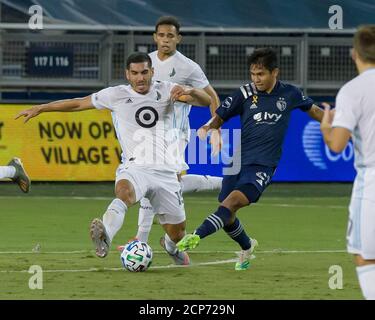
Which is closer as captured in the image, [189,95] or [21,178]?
[189,95]

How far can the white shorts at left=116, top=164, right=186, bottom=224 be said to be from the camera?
12.2 meters

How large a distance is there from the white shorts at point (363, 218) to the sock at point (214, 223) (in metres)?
3.50

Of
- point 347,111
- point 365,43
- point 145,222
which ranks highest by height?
point 365,43

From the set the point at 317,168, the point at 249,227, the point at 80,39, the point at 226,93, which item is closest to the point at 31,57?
the point at 80,39

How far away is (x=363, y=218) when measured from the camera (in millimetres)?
8102

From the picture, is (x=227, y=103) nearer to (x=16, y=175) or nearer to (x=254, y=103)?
(x=254, y=103)

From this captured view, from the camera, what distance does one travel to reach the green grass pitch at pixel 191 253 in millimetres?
10695

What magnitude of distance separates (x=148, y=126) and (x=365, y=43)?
4.79 m

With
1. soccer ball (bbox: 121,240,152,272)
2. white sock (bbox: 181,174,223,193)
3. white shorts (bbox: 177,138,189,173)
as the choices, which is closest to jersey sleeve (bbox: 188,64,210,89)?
white shorts (bbox: 177,138,189,173)

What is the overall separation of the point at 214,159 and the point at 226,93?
3.94 metres

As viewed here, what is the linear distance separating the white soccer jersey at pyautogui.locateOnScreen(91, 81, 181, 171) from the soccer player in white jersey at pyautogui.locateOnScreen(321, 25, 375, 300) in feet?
14.5

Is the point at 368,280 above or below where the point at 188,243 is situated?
above

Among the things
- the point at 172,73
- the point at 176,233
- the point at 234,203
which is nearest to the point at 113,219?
the point at 176,233

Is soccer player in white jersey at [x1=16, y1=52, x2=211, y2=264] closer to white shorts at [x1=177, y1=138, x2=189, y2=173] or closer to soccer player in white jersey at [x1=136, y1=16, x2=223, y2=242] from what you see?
white shorts at [x1=177, y1=138, x2=189, y2=173]
